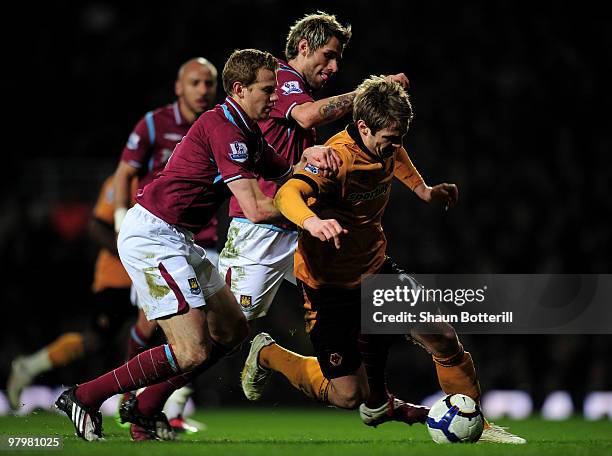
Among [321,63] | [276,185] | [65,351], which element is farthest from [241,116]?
[65,351]

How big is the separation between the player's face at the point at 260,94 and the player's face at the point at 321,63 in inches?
32.3

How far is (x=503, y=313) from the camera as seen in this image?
35.4 ft

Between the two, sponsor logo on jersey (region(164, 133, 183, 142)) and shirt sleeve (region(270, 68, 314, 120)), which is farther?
sponsor logo on jersey (region(164, 133, 183, 142))

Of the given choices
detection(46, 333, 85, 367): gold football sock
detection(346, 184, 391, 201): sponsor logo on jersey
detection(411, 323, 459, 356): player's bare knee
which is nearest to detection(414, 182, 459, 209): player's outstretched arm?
detection(346, 184, 391, 201): sponsor logo on jersey

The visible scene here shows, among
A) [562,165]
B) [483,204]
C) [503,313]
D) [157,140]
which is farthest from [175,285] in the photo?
[562,165]

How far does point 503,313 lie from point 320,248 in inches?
213

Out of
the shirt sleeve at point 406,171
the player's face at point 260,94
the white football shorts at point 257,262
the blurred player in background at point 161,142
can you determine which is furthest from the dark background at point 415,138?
the player's face at point 260,94

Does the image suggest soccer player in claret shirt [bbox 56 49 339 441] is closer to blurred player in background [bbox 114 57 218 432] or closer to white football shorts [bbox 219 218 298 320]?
white football shorts [bbox 219 218 298 320]

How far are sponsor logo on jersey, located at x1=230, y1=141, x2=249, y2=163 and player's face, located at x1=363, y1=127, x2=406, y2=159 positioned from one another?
684 mm

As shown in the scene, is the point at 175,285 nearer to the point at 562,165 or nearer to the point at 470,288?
the point at 470,288

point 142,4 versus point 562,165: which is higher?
point 142,4

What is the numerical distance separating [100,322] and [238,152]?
336 cm

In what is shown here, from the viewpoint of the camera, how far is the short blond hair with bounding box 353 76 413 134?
17.9 ft

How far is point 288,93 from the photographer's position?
6.14 meters
